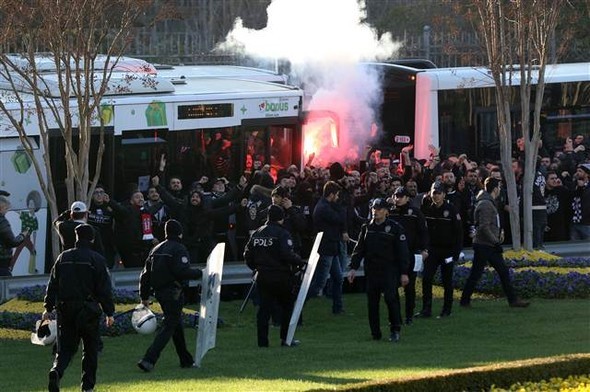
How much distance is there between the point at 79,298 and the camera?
13.7 meters

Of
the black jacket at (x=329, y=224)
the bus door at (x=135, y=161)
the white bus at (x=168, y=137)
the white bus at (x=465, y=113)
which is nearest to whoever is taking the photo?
the black jacket at (x=329, y=224)

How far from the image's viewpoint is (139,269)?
68.6 feet

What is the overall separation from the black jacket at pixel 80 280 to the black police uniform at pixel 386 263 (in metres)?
4.21

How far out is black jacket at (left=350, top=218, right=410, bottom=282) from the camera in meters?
17.1

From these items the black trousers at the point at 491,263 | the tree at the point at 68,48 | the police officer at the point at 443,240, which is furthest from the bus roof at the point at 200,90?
the black trousers at the point at 491,263

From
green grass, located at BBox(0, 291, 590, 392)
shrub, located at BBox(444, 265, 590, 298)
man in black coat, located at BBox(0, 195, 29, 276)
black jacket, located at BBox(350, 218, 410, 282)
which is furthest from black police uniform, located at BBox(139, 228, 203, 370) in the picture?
shrub, located at BBox(444, 265, 590, 298)

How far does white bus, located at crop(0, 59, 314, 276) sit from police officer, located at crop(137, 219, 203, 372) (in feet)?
25.1

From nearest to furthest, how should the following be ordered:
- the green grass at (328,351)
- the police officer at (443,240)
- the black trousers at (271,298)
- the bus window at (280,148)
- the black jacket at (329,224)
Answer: the green grass at (328,351) < the black trousers at (271,298) < the police officer at (443,240) < the black jacket at (329,224) < the bus window at (280,148)

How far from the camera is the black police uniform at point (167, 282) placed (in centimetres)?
1491

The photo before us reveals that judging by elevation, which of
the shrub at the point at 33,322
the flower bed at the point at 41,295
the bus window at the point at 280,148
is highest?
the bus window at the point at 280,148

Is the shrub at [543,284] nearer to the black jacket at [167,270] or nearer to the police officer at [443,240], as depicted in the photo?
the police officer at [443,240]

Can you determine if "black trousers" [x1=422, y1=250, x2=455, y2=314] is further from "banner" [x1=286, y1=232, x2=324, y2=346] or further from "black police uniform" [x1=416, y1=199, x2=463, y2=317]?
"banner" [x1=286, y1=232, x2=324, y2=346]

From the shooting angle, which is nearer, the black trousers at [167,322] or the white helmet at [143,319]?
the black trousers at [167,322]

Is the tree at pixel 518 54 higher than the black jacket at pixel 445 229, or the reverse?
the tree at pixel 518 54
